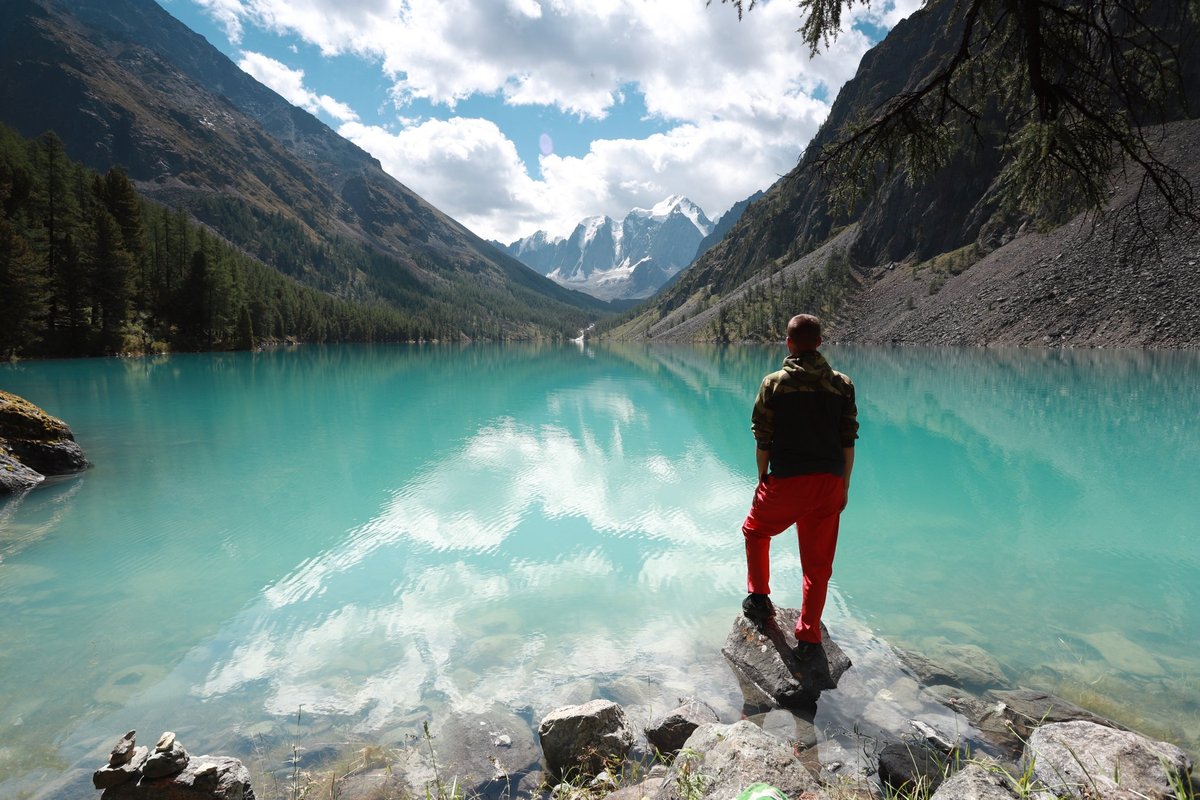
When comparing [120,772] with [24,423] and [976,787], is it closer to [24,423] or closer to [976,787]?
[976,787]

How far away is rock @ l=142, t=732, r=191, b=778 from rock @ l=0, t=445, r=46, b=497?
1285 cm

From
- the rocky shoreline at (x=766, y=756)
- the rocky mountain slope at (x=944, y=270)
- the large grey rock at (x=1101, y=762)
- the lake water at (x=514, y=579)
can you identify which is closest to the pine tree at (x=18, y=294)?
the lake water at (x=514, y=579)

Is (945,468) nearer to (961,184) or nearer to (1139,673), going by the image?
(1139,673)

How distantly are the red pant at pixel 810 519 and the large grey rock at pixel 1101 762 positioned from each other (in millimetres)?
1807

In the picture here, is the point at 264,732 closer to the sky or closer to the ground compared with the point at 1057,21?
closer to the ground

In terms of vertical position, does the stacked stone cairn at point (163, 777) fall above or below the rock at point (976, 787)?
below

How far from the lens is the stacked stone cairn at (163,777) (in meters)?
3.85

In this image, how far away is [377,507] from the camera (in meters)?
12.2

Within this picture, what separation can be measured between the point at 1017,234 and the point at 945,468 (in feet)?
356

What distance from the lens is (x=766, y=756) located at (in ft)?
12.0

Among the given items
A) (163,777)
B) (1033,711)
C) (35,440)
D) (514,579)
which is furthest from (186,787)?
(35,440)

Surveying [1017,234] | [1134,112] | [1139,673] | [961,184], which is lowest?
[1139,673]

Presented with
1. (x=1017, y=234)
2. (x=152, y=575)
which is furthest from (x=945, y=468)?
(x=1017, y=234)

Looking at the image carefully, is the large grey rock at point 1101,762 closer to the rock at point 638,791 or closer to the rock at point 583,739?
the rock at point 638,791
